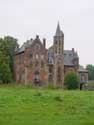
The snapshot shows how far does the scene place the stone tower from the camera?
303ft

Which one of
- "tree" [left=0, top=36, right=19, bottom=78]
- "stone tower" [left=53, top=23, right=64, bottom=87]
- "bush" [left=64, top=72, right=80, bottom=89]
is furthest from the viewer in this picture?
"tree" [left=0, top=36, right=19, bottom=78]

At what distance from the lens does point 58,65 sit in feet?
307

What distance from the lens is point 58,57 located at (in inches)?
3654

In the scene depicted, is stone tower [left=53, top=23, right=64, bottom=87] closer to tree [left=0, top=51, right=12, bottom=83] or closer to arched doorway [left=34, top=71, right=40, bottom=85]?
arched doorway [left=34, top=71, right=40, bottom=85]

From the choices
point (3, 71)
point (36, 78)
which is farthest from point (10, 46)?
point (3, 71)

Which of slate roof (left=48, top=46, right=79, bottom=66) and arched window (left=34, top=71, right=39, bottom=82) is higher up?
slate roof (left=48, top=46, right=79, bottom=66)

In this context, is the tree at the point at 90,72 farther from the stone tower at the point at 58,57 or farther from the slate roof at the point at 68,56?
the stone tower at the point at 58,57

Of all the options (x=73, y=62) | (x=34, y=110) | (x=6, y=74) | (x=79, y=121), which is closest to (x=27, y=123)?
(x=79, y=121)

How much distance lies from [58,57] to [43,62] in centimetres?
468

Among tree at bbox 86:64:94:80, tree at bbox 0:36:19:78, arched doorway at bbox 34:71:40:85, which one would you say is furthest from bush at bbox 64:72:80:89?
tree at bbox 86:64:94:80

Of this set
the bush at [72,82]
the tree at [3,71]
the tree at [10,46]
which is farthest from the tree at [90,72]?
the tree at [3,71]

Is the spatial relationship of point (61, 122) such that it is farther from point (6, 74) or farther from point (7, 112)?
point (6, 74)

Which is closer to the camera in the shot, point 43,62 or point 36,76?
point 36,76

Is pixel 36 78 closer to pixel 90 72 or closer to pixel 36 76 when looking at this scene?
pixel 36 76
